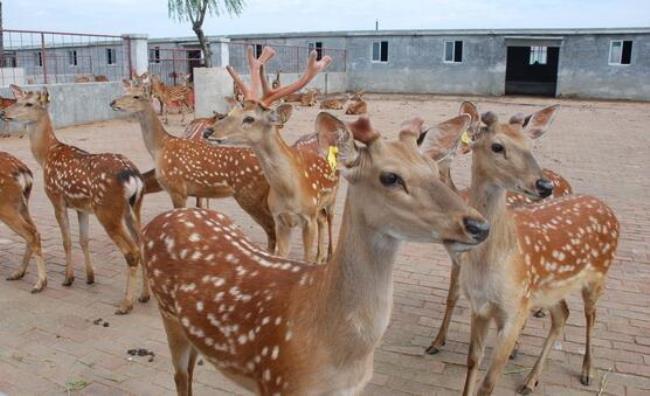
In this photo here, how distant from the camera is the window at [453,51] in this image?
3347 cm

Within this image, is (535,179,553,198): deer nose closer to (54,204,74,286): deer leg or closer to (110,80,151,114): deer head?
(54,204,74,286): deer leg

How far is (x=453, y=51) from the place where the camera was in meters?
33.6

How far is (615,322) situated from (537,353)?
853 mm

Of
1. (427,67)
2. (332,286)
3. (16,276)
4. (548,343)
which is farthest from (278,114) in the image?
(427,67)

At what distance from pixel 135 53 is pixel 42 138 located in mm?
12971

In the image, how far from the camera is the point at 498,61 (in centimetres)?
3253

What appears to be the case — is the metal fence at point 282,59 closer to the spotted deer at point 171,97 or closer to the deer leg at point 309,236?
the spotted deer at point 171,97

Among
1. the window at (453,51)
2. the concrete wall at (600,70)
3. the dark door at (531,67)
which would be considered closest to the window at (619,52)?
the concrete wall at (600,70)

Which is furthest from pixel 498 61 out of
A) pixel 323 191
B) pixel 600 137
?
pixel 323 191

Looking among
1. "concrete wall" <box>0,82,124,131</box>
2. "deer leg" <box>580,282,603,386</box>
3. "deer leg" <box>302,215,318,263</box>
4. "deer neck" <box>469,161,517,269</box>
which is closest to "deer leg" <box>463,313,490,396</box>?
"deer neck" <box>469,161,517,269</box>

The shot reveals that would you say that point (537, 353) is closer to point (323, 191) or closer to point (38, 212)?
point (323, 191)

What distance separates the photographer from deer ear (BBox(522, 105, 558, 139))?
4.41 meters

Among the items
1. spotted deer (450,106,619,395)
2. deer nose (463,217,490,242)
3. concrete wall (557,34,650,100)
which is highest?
concrete wall (557,34,650,100)

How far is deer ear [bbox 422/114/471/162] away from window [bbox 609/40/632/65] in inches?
1236
